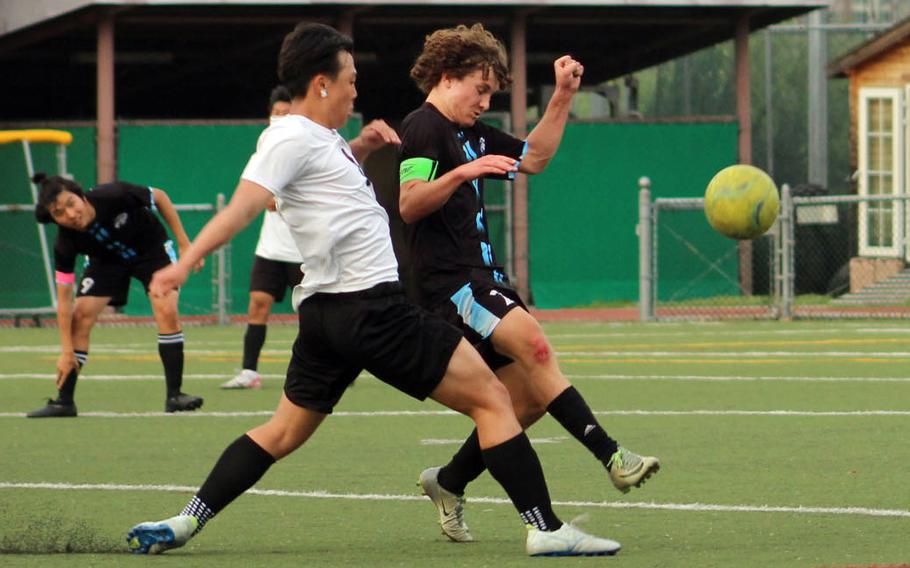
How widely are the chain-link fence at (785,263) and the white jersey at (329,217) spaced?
56.6 feet

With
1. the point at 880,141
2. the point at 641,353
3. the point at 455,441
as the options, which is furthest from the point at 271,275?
the point at 880,141

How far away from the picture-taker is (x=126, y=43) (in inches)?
1361

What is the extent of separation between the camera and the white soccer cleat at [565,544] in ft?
21.5

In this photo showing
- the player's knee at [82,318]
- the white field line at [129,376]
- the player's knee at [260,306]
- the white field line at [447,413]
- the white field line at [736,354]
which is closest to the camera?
the white field line at [447,413]

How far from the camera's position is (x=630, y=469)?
7.03m

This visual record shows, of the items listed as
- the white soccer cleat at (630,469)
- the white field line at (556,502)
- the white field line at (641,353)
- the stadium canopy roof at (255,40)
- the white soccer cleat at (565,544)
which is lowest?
the white field line at (641,353)

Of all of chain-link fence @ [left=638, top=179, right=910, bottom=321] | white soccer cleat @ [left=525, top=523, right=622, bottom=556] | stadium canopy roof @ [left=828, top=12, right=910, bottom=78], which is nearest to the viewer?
white soccer cleat @ [left=525, top=523, right=622, bottom=556]

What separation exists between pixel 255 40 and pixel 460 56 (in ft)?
85.8

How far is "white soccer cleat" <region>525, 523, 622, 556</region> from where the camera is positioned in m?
6.55

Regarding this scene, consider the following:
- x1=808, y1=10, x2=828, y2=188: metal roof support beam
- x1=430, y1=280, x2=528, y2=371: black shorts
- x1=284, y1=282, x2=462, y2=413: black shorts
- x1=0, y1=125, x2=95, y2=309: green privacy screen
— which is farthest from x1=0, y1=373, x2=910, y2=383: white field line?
x1=808, y1=10, x2=828, y2=188: metal roof support beam

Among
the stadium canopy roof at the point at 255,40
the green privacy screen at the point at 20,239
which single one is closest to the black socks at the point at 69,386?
the green privacy screen at the point at 20,239

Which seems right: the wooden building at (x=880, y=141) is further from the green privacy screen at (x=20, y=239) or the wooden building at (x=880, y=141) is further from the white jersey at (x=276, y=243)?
the white jersey at (x=276, y=243)

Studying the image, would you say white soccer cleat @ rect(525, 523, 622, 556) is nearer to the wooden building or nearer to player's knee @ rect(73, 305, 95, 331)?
player's knee @ rect(73, 305, 95, 331)

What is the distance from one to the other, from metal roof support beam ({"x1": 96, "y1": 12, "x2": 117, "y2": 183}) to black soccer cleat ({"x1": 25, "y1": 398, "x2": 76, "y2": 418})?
15169 millimetres
